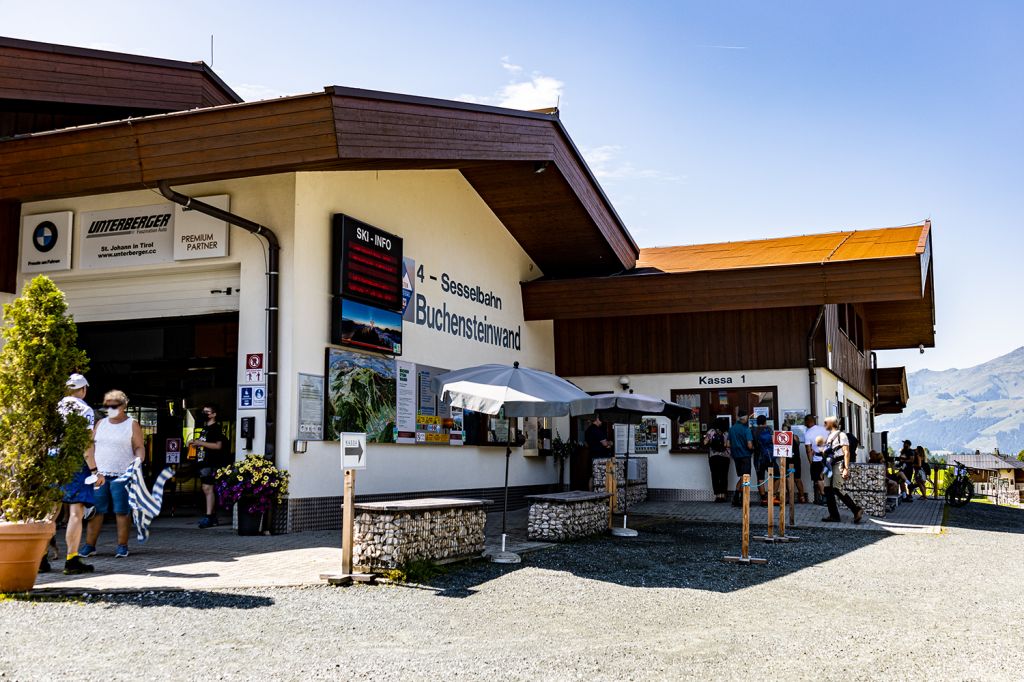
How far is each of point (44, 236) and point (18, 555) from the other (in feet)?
21.7

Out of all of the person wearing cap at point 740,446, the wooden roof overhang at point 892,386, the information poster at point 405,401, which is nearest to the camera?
the information poster at point 405,401

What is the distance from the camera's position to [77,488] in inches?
320

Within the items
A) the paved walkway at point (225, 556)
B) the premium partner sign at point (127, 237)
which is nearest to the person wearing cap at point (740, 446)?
the paved walkway at point (225, 556)

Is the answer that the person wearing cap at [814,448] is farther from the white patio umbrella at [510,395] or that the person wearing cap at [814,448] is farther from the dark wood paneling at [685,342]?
the white patio umbrella at [510,395]

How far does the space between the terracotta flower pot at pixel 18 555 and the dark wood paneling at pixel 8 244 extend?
633cm

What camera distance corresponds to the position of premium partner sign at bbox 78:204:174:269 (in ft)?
37.9

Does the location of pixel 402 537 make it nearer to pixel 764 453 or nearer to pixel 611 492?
pixel 611 492

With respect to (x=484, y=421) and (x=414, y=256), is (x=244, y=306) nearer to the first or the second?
(x=414, y=256)

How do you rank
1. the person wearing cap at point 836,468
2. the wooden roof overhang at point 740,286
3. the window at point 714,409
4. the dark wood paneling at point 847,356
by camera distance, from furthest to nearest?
1. the dark wood paneling at point 847,356
2. the window at point 714,409
3. the wooden roof overhang at point 740,286
4. the person wearing cap at point 836,468

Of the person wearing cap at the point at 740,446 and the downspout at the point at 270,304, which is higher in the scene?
the downspout at the point at 270,304

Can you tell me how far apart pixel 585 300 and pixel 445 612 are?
37.5 ft

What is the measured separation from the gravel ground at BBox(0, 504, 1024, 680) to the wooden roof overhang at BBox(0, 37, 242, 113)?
7070 millimetres

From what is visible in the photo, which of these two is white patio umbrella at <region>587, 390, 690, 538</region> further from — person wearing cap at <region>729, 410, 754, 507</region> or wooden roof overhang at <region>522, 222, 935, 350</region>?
wooden roof overhang at <region>522, 222, 935, 350</region>

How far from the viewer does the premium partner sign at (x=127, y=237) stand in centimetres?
1155
